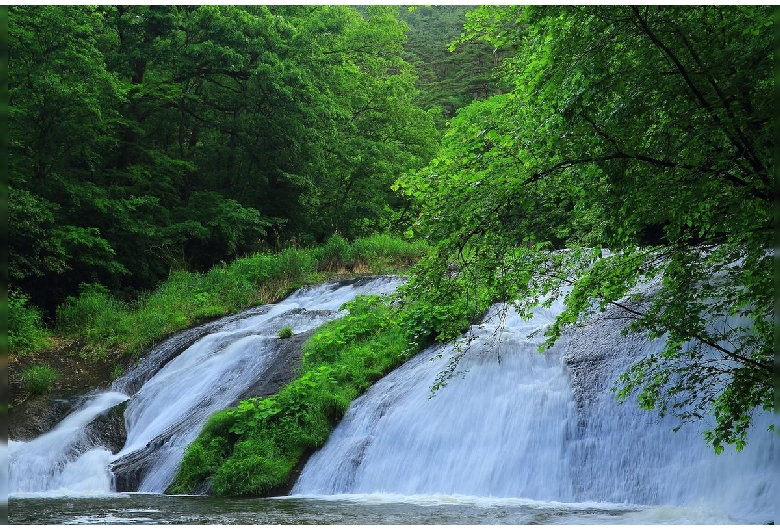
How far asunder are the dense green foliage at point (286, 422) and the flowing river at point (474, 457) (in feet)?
1.04

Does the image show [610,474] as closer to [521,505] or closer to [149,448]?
[521,505]

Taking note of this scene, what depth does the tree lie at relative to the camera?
4.58 metres

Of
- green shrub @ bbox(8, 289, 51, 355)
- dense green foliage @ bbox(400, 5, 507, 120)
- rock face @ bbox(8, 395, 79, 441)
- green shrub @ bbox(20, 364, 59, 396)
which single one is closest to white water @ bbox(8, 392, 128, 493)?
rock face @ bbox(8, 395, 79, 441)

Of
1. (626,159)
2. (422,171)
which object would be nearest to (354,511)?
(422,171)

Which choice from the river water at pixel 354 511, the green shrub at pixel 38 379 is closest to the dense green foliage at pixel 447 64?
the green shrub at pixel 38 379

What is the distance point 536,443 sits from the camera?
8523 millimetres

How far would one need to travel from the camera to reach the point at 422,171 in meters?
5.76

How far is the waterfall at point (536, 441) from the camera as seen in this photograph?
Result: 7.23 metres

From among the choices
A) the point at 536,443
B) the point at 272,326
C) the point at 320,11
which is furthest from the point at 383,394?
the point at 320,11

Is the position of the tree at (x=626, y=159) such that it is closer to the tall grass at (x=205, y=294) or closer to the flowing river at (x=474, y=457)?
the flowing river at (x=474, y=457)

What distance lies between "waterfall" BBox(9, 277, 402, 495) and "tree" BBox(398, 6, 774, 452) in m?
6.80

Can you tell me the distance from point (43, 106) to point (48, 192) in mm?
2378

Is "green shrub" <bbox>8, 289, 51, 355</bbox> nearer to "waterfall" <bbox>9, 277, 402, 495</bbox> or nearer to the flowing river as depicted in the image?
"waterfall" <bbox>9, 277, 402, 495</bbox>

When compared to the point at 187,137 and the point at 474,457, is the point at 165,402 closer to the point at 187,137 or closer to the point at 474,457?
the point at 474,457
